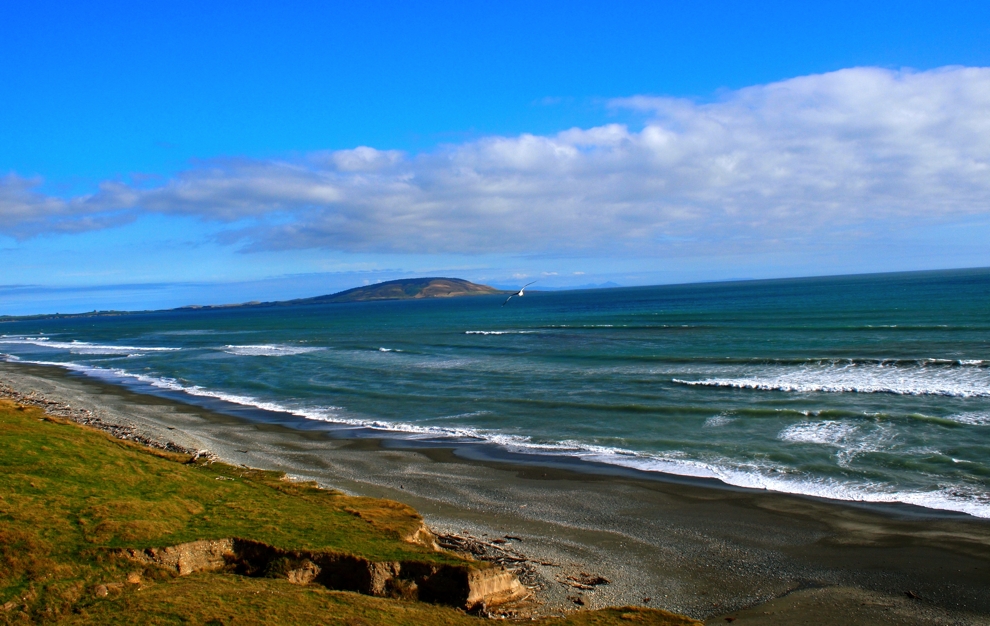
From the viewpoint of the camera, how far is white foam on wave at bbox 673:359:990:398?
90.7ft

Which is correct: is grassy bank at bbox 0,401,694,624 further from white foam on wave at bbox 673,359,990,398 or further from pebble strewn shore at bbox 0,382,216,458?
white foam on wave at bbox 673,359,990,398

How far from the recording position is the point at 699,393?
3011cm

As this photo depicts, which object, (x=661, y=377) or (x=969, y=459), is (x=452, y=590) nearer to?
(x=969, y=459)

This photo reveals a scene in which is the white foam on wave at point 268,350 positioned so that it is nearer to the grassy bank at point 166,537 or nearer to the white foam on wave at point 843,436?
the grassy bank at point 166,537

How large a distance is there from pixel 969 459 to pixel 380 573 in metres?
17.9

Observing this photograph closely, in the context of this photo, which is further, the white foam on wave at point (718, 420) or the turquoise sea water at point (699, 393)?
the white foam on wave at point (718, 420)

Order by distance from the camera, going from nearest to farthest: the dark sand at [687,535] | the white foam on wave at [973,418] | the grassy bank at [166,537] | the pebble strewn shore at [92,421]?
the grassy bank at [166,537] < the dark sand at [687,535] < the pebble strewn shore at [92,421] < the white foam on wave at [973,418]

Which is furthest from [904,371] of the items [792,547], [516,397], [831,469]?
[792,547]

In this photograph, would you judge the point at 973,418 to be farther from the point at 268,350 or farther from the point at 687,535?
the point at 268,350

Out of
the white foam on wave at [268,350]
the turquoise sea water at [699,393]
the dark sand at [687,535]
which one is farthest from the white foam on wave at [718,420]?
the white foam on wave at [268,350]

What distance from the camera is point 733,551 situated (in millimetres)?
13102

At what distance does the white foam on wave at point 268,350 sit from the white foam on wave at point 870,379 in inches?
1563

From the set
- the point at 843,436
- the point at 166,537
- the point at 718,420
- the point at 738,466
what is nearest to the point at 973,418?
the point at 843,436

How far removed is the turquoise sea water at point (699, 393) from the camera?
19109mm
